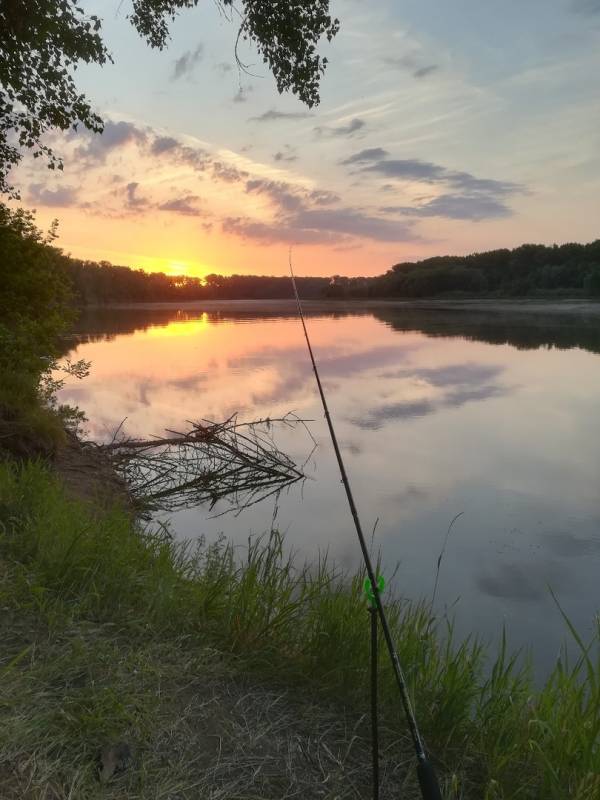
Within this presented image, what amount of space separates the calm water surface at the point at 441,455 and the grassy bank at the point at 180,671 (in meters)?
2.22

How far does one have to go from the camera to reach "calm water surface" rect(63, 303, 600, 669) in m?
6.55

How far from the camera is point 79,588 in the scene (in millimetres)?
3924

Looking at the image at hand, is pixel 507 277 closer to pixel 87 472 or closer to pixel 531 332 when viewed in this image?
pixel 531 332

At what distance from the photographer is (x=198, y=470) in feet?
35.9

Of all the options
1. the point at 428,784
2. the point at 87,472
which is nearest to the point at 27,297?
the point at 87,472

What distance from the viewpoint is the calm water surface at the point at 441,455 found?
Result: 655 cm

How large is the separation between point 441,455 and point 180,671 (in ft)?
31.1

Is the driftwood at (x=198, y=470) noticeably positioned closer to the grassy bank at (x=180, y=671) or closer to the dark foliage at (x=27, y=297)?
the dark foliage at (x=27, y=297)

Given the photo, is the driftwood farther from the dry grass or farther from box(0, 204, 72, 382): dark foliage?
the dry grass

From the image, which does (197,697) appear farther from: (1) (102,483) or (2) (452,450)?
(2) (452,450)

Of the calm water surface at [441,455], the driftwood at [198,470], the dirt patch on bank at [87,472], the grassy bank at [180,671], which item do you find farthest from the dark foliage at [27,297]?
the grassy bank at [180,671]

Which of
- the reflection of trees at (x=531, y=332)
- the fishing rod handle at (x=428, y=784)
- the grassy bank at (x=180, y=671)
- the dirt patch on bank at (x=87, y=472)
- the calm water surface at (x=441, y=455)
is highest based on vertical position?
the fishing rod handle at (x=428, y=784)

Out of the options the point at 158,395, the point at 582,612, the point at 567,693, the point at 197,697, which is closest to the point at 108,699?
the point at 197,697

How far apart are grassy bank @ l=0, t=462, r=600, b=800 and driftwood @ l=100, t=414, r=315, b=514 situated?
17.1 ft
